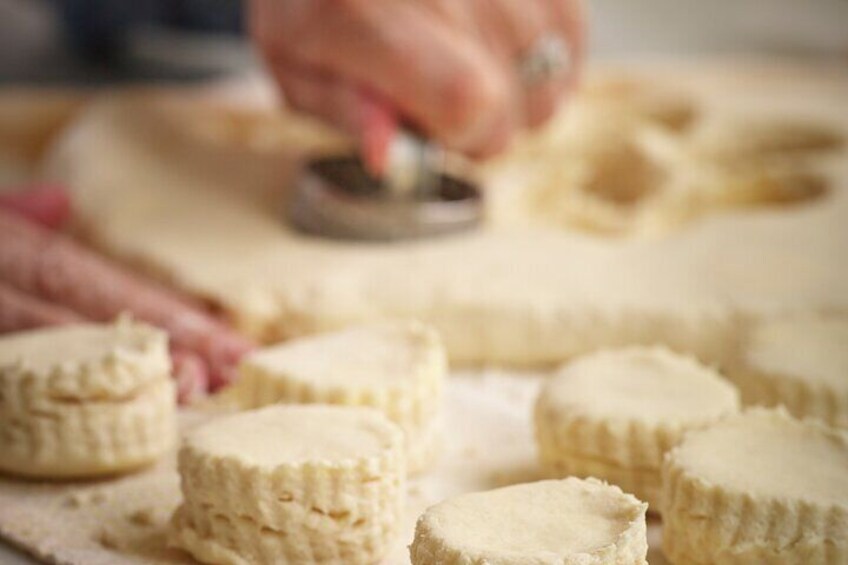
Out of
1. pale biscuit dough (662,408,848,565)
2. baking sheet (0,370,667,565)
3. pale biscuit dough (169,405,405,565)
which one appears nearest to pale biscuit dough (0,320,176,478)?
baking sheet (0,370,667,565)

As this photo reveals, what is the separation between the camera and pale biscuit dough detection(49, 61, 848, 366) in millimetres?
1785

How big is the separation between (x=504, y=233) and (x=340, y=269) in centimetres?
31

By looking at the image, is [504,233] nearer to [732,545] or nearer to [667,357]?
[667,357]

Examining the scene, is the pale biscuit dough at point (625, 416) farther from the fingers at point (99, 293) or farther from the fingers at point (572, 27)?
the fingers at point (572, 27)

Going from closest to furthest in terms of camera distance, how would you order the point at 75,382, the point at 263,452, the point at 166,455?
1. the point at 263,452
2. the point at 75,382
3. the point at 166,455

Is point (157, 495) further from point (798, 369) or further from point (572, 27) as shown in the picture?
point (572, 27)

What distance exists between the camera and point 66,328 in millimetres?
1494

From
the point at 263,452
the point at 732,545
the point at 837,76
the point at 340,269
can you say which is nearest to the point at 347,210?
the point at 340,269

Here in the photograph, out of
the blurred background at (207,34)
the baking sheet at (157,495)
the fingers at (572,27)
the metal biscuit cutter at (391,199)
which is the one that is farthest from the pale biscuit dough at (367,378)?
the blurred background at (207,34)

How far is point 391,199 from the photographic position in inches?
82.0

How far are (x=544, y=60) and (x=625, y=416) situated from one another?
38.6 inches

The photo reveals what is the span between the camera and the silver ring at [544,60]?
7.15 ft

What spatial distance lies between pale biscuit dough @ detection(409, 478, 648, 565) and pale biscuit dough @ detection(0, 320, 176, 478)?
427 millimetres

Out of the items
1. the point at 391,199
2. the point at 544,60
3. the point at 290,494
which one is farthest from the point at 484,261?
the point at 290,494
